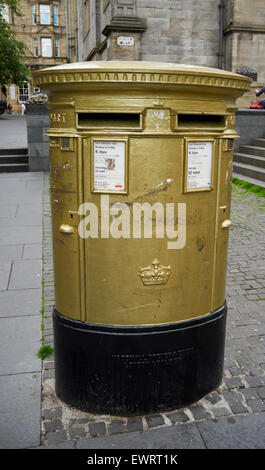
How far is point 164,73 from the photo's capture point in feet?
6.97

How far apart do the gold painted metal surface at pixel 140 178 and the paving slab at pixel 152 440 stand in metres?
0.63

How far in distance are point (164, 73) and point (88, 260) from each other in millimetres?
1041

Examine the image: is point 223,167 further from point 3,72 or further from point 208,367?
point 3,72

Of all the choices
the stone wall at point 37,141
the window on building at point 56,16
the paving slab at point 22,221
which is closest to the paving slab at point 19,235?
the paving slab at point 22,221

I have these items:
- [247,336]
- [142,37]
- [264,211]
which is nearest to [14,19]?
[142,37]

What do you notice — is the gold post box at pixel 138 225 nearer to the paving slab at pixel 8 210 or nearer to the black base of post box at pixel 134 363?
the black base of post box at pixel 134 363

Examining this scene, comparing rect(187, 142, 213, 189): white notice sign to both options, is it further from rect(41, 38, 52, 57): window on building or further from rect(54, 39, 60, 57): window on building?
rect(41, 38, 52, 57): window on building

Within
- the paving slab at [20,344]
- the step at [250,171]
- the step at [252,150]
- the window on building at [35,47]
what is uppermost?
the window on building at [35,47]

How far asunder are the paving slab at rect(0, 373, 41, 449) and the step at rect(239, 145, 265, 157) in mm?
9812

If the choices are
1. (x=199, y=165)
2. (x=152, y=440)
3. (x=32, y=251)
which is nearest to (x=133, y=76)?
(x=199, y=165)

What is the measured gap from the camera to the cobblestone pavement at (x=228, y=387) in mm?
2566

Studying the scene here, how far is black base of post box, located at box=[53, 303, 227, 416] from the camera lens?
2.49 metres

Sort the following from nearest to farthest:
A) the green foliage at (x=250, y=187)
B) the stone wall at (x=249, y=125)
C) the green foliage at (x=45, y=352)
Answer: the green foliage at (x=45, y=352)
the green foliage at (x=250, y=187)
the stone wall at (x=249, y=125)

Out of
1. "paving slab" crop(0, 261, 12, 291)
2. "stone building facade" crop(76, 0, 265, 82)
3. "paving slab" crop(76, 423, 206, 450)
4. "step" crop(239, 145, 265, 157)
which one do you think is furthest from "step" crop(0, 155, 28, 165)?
"paving slab" crop(76, 423, 206, 450)
